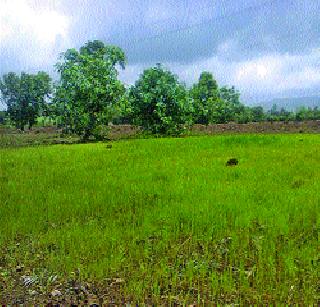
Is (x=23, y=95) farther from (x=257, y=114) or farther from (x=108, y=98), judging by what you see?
(x=257, y=114)

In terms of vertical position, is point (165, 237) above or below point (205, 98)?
below

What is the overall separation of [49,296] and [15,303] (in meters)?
0.49

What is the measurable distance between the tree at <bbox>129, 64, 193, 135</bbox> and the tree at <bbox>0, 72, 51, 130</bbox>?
141 feet

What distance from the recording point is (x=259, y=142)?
29.8 m

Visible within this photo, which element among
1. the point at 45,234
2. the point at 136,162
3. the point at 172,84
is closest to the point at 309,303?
the point at 45,234

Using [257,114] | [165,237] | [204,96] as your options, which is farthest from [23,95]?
[165,237]

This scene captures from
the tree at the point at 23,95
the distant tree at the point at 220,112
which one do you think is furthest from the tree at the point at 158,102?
the tree at the point at 23,95

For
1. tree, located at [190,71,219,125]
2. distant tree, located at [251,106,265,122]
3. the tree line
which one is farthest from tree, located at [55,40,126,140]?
distant tree, located at [251,106,265,122]

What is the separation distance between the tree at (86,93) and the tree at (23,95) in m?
43.7

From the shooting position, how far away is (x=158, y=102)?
6019cm

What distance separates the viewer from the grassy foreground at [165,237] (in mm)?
6438

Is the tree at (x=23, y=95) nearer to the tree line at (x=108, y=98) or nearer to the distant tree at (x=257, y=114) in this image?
the tree line at (x=108, y=98)

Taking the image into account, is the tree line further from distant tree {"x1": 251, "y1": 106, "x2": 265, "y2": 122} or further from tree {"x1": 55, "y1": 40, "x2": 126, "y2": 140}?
distant tree {"x1": 251, "y1": 106, "x2": 265, "y2": 122}

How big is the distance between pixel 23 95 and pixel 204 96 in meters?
41.2
